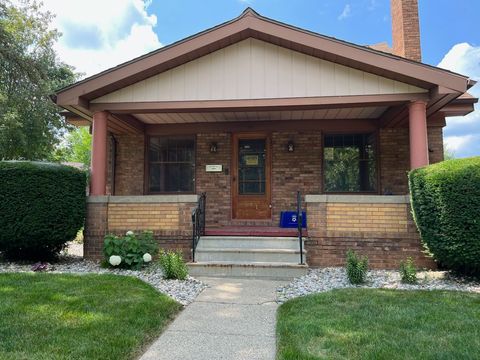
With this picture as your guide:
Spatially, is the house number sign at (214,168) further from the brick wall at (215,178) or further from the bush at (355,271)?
the bush at (355,271)

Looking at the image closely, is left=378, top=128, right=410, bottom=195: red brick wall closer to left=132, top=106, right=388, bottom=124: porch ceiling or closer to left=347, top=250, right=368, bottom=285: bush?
left=132, top=106, right=388, bottom=124: porch ceiling

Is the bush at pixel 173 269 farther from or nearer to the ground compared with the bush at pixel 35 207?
nearer to the ground

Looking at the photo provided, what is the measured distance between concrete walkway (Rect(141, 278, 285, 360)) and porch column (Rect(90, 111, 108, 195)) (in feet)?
10.7

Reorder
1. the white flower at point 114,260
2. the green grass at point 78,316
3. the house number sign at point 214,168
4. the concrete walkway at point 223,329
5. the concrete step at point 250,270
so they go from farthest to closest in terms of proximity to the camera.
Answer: the house number sign at point 214,168
the white flower at point 114,260
the concrete step at point 250,270
the concrete walkway at point 223,329
the green grass at point 78,316

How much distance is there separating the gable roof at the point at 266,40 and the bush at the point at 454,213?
176 centimetres

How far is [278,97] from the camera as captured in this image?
22.0 feet

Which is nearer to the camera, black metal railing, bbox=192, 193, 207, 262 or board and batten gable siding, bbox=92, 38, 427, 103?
black metal railing, bbox=192, 193, 207, 262

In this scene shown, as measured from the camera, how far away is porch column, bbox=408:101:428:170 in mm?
6453

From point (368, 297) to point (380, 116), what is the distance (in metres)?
5.08

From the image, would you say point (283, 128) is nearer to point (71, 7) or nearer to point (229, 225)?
point (229, 225)

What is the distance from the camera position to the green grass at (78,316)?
280 cm

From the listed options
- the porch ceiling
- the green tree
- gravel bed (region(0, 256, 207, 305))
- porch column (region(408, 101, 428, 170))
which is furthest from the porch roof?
the green tree

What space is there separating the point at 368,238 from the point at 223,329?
3.70 meters

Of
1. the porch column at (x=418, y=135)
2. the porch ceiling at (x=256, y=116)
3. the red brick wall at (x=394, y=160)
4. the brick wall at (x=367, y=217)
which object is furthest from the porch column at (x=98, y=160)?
the red brick wall at (x=394, y=160)
